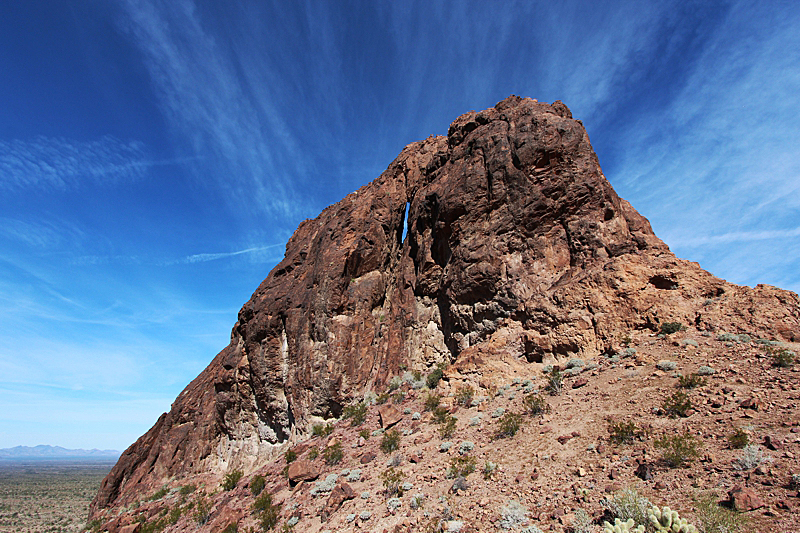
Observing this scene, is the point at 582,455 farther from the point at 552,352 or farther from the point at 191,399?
the point at 191,399

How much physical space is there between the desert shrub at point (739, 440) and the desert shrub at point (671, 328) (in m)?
6.05

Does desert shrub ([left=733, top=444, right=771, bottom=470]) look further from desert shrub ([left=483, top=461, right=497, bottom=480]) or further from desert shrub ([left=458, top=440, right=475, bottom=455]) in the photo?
desert shrub ([left=458, top=440, right=475, bottom=455])

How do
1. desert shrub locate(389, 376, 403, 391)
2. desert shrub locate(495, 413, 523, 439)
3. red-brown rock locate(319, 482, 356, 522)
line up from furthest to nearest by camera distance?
desert shrub locate(389, 376, 403, 391) → desert shrub locate(495, 413, 523, 439) → red-brown rock locate(319, 482, 356, 522)

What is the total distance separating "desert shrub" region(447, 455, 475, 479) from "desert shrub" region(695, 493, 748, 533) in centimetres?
482

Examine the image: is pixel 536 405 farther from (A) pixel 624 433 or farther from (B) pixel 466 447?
(A) pixel 624 433

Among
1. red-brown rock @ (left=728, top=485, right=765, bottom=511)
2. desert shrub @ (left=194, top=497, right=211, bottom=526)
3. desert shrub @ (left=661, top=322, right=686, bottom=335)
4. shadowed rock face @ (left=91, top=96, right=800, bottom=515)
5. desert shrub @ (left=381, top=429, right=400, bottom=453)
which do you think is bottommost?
desert shrub @ (left=194, top=497, right=211, bottom=526)

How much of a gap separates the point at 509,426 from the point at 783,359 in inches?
280

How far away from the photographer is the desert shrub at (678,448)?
288 inches

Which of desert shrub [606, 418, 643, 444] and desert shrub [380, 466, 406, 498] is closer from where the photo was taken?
desert shrub [606, 418, 643, 444]

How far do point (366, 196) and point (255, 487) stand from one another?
18.6m

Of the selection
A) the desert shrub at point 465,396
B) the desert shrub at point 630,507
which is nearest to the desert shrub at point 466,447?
the desert shrub at point 465,396

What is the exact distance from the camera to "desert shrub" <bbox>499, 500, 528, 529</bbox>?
7.22 metres

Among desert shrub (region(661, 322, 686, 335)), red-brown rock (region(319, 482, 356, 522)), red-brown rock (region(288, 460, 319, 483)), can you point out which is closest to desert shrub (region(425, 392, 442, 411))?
red-brown rock (region(319, 482, 356, 522))

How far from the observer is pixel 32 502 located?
58.7 metres
